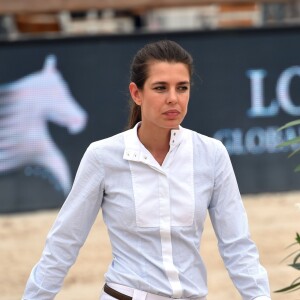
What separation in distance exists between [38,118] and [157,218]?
6619mm

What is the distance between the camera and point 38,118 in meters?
9.48

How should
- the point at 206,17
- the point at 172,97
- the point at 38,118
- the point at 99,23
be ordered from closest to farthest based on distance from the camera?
1. the point at 172,97
2. the point at 38,118
3. the point at 99,23
4. the point at 206,17

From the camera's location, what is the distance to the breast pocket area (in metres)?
2.98

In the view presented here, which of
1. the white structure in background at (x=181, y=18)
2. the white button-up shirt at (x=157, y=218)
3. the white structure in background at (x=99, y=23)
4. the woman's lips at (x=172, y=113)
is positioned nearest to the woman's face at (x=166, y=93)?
the woman's lips at (x=172, y=113)

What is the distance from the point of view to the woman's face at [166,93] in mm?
2959

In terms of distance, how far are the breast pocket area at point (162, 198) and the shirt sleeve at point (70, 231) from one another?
138 mm

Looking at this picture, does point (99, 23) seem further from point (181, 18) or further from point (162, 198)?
point (162, 198)

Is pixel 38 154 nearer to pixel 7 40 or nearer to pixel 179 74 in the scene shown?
pixel 7 40

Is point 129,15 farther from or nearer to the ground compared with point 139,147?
farther from the ground

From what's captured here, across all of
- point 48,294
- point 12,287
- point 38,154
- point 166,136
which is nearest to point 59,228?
point 48,294

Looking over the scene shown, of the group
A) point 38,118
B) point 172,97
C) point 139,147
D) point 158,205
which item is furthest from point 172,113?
point 38,118

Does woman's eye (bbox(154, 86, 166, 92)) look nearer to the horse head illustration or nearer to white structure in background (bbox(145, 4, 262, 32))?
the horse head illustration

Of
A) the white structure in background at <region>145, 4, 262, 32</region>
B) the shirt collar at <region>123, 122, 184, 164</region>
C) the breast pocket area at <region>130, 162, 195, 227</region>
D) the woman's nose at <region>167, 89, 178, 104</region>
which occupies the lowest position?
the breast pocket area at <region>130, 162, 195, 227</region>

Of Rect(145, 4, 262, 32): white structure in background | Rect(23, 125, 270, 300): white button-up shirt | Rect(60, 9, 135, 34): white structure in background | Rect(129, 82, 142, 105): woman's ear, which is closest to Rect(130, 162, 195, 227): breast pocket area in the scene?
Rect(23, 125, 270, 300): white button-up shirt
